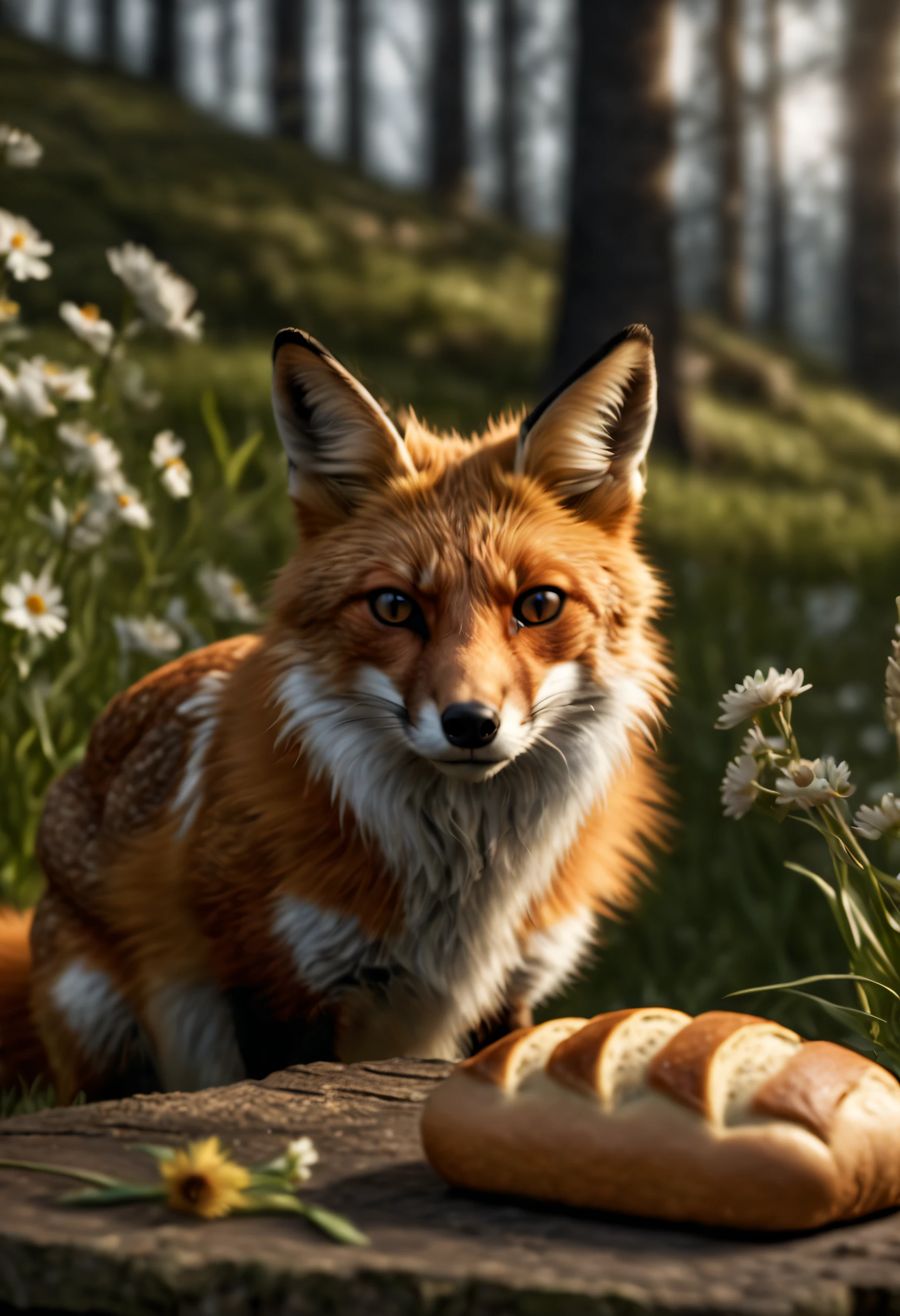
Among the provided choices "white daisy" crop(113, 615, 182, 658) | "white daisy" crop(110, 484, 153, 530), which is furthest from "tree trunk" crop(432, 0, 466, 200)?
"white daisy" crop(113, 615, 182, 658)

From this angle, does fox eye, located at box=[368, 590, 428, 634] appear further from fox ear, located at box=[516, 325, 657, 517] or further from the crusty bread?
the crusty bread

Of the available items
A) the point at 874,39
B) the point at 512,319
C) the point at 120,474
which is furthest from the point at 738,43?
the point at 120,474

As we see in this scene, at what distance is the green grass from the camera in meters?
5.25

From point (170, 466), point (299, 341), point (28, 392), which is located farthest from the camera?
point (170, 466)

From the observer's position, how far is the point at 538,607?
115 inches

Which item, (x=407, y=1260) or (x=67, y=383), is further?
(x=67, y=383)

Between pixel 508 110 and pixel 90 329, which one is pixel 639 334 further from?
pixel 508 110

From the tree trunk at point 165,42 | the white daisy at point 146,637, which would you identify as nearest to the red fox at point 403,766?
the white daisy at point 146,637

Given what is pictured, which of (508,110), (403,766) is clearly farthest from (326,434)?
(508,110)

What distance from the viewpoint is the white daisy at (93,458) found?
14.6ft

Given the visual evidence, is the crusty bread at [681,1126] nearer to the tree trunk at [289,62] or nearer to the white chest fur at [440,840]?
the white chest fur at [440,840]

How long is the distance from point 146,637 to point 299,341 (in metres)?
1.77

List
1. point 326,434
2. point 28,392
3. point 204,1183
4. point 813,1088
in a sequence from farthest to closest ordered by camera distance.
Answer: point 28,392, point 326,434, point 813,1088, point 204,1183

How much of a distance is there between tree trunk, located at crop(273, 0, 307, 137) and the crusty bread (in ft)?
74.3
